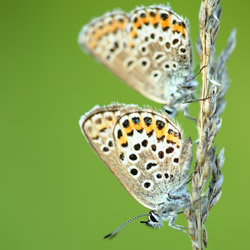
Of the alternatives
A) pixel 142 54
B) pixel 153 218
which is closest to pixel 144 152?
pixel 153 218

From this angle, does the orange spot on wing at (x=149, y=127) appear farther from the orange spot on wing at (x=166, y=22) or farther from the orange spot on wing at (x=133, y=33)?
the orange spot on wing at (x=133, y=33)

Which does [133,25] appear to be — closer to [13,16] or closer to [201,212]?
[201,212]

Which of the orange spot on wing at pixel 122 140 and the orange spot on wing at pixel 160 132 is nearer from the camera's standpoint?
the orange spot on wing at pixel 160 132

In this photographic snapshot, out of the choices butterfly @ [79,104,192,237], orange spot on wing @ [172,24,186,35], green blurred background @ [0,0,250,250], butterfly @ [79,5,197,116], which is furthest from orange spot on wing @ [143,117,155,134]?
green blurred background @ [0,0,250,250]

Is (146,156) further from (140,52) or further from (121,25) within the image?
(121,25)

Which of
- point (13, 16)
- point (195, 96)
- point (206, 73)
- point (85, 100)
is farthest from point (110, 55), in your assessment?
point (13, 16)

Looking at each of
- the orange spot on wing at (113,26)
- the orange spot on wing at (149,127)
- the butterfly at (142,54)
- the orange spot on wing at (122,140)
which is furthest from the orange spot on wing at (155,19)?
the orange spot on wing at (122,140)
